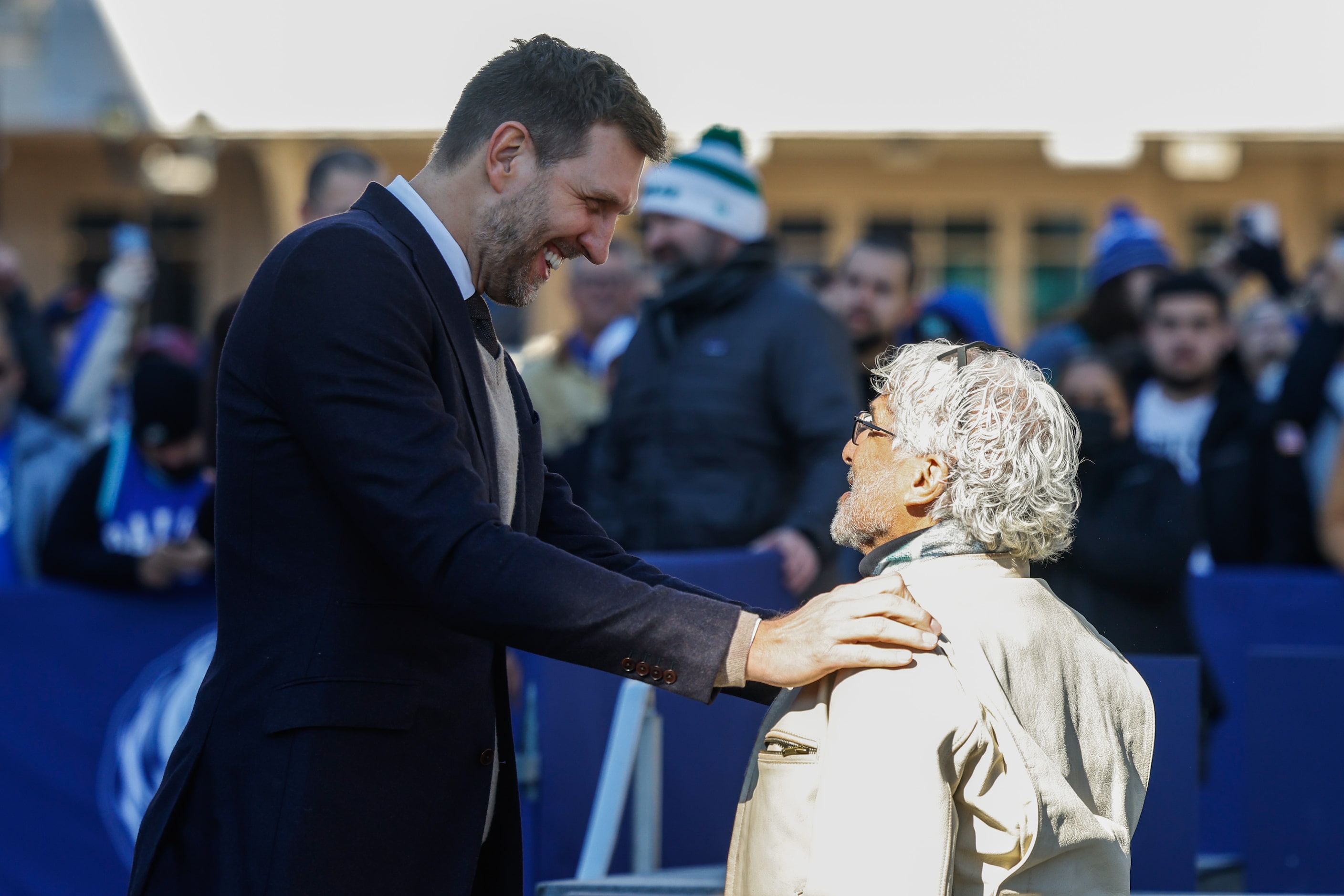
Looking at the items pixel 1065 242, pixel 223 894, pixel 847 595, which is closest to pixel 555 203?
pixel 847 595

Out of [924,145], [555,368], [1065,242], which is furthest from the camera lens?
[1065,242]

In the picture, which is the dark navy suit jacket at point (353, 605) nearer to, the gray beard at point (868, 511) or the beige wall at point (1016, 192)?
the gray beard at point (868, 511)

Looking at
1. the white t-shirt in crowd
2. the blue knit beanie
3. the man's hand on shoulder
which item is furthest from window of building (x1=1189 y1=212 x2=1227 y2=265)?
the man's hand on shoulder

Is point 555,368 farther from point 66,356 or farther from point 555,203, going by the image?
point 555,203

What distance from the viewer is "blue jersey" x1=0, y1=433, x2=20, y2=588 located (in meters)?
5.73

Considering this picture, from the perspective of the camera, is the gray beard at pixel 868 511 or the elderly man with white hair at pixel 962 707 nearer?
the elderly man with white hair at pixel 962 707

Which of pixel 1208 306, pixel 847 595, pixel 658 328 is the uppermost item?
pixel 1208 306

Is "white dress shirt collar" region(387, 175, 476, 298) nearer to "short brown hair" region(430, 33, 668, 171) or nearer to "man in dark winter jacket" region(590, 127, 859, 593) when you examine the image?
"short brown hair" region(430, 33, 668, 171)

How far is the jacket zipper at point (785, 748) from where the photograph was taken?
2.09 m

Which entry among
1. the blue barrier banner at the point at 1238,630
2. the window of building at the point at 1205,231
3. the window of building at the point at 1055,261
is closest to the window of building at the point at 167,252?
the window of building at the point at 1055,261

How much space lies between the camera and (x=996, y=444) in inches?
85.8

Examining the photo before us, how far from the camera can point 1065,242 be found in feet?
47.1

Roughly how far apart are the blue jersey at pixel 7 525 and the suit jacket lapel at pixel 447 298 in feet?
13.2

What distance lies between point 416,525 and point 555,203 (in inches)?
22.4
